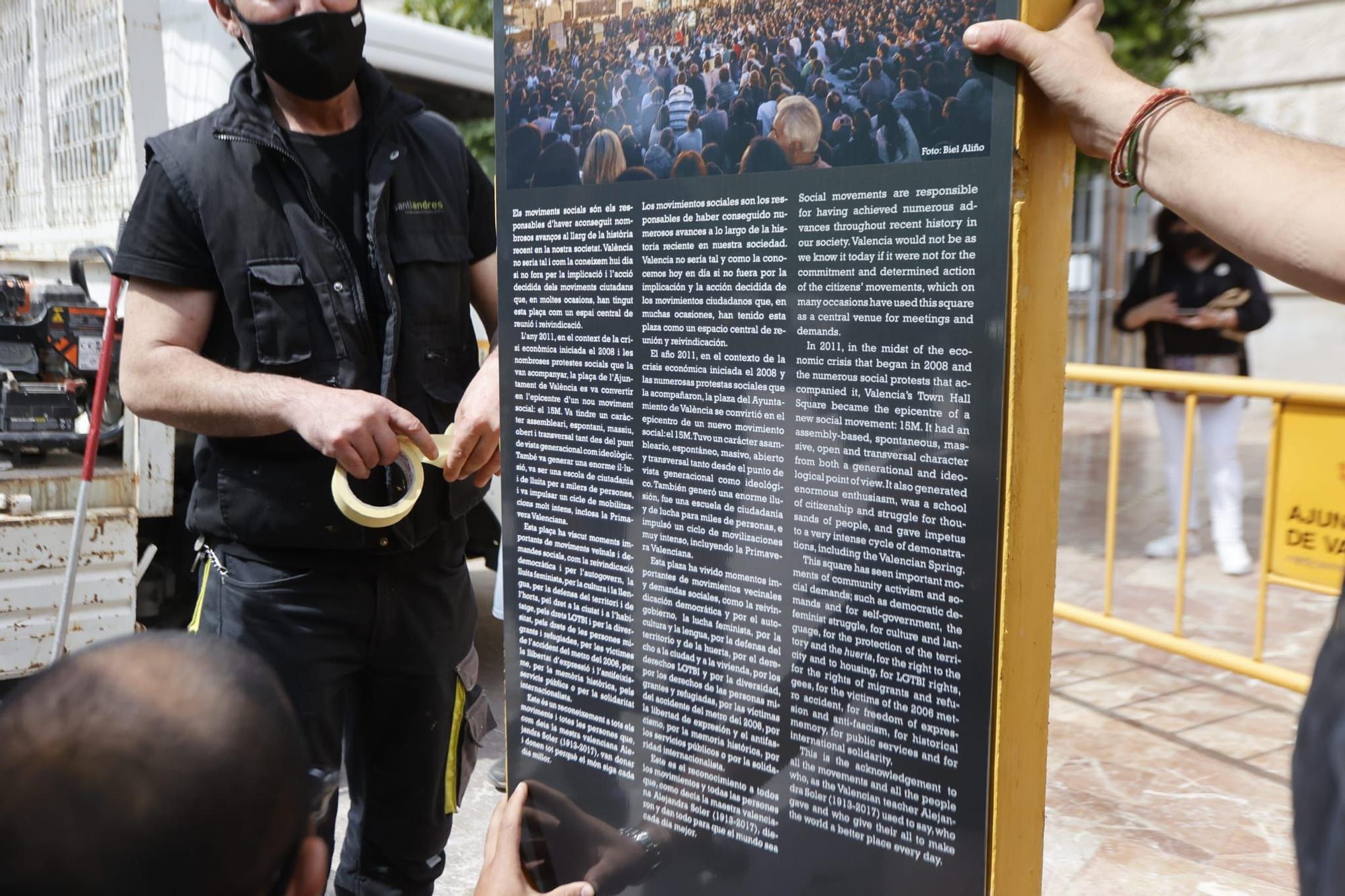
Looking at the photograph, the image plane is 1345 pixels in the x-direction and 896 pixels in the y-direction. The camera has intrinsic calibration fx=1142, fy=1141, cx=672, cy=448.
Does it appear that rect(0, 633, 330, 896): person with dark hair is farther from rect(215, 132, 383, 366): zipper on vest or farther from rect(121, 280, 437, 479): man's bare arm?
rect(215, 132, 383, 366): zipper on vest

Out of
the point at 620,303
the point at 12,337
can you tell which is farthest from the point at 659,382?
the point at 12,337

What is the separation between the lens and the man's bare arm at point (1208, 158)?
114 centimetres

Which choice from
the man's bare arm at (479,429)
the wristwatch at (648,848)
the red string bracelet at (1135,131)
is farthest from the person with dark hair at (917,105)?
the wristwatch at (648,848)

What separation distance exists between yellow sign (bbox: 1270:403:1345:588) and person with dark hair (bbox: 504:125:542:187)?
124 inches

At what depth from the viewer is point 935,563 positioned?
143 centimetres

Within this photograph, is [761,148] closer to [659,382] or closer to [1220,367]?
[659,382]

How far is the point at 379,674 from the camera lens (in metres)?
2.27

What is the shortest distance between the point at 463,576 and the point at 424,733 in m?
0.33

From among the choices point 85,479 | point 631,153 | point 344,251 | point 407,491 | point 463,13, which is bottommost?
point 85,479

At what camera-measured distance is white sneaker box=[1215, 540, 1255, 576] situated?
245 inches

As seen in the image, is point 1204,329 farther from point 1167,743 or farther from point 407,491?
point 407,491

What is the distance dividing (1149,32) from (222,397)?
17.0 feet

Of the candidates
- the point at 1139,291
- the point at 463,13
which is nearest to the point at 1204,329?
the point at 1139,291

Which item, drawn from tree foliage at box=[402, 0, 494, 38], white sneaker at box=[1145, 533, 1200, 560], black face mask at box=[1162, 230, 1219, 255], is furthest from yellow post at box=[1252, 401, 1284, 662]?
tree foliage at box=[402, 0, 494, 38]
